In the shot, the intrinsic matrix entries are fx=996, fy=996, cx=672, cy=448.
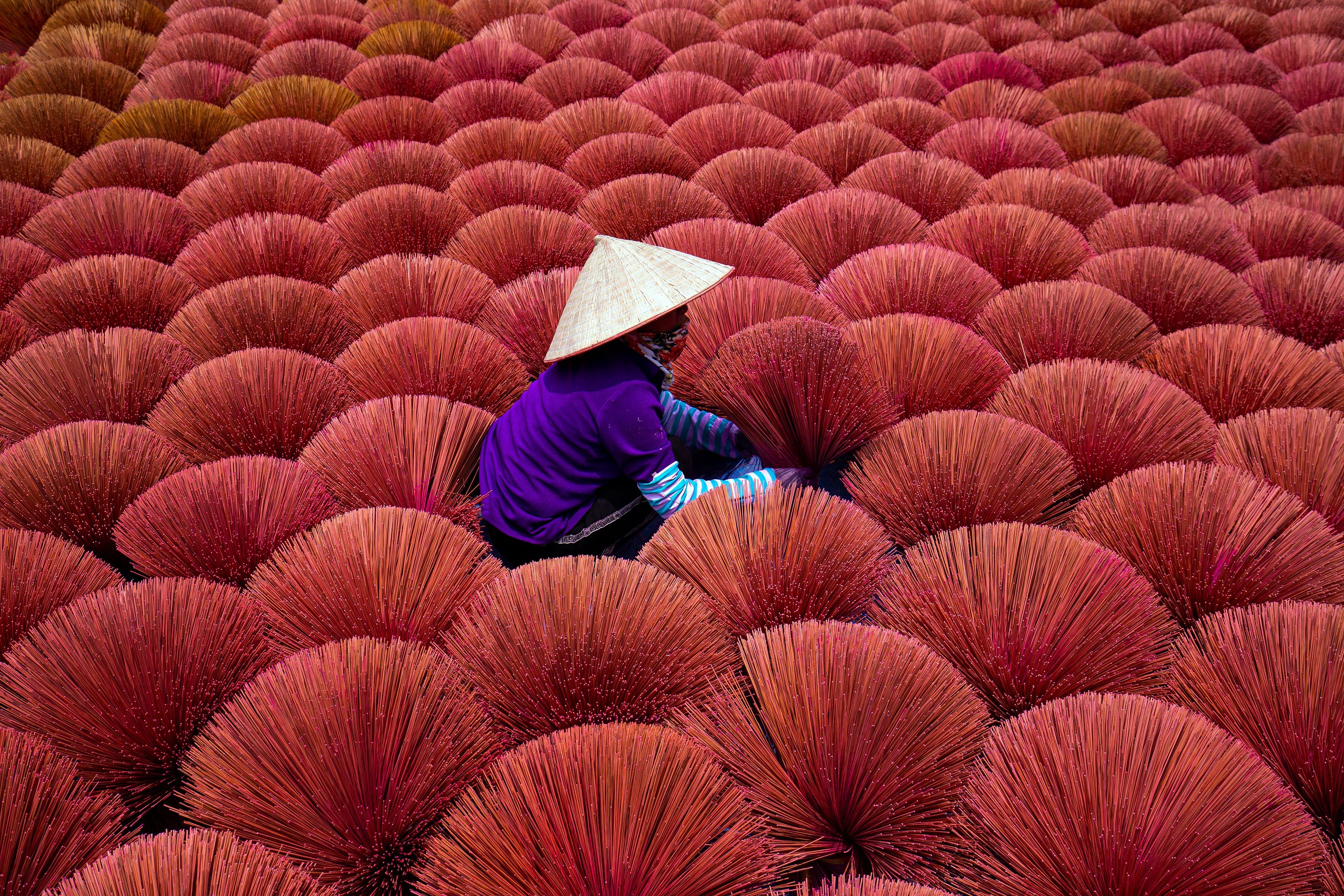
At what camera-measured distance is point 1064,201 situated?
1.76 metres

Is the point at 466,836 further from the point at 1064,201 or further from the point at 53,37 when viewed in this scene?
the point at 53,37

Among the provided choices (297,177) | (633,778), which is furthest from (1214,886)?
(297,177)

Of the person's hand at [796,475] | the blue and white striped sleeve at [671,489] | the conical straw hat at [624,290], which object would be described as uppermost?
the conical straw hat at [624,290]

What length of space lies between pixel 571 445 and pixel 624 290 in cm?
20

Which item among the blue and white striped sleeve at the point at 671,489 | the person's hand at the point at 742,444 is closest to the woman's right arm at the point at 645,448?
the blue and white striped sleeve at the point at 671,489

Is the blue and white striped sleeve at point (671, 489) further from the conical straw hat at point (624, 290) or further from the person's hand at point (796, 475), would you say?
the conical straw hat at point (624, 290)

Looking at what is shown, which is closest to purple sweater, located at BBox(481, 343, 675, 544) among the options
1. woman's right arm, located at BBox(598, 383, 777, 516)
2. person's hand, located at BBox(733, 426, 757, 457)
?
woman's right arm, located at BBox(598, 383, 777, 516)

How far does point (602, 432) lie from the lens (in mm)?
1202

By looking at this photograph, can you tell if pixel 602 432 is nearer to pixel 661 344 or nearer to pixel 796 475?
pixel 661 344

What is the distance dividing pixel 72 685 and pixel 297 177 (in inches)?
43.4

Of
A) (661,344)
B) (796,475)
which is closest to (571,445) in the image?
(661,344)

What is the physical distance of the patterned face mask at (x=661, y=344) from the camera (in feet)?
4.10

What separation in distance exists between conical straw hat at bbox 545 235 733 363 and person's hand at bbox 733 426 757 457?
0.67 ft

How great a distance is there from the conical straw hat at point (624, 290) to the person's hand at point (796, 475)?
25cm
